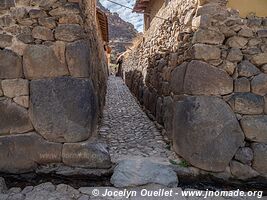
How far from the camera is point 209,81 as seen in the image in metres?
3.07

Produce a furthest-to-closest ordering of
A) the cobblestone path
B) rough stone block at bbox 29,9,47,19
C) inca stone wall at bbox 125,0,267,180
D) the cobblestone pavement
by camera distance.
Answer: the cobblestone path → inca stone wall at bbox 125,0,267,180 → rough stone block at bbox 29,9,47,19 → the cobblestone pavement

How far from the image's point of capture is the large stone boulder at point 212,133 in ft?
9.98

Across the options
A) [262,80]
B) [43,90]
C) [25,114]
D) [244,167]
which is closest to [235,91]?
[262,80]

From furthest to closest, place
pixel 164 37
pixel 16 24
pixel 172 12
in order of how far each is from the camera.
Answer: pixel 164 37 → pixel 172 12 → pixel 16 24

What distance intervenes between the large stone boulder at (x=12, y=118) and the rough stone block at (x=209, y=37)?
2.27 meters

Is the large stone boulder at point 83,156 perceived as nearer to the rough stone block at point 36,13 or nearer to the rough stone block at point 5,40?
the rough stone block at point 5,40

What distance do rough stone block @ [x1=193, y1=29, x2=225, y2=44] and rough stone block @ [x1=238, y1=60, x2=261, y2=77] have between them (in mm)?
382

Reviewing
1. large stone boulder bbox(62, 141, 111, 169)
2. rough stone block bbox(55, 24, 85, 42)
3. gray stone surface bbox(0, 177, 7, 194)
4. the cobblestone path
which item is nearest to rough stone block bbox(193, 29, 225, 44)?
rough stone block bbox(55, 24, 85, 42)

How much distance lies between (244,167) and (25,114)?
8.77ft

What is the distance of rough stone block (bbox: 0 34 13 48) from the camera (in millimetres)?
2990

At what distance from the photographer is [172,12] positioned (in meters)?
4.44

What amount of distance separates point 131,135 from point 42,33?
2.23 meters

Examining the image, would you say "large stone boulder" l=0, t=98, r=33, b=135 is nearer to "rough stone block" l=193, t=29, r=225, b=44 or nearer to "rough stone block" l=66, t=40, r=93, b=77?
"rough stone block" l=66, t=40, r=93, b=77

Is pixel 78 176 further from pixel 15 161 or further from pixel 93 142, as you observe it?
pixel 15 161
